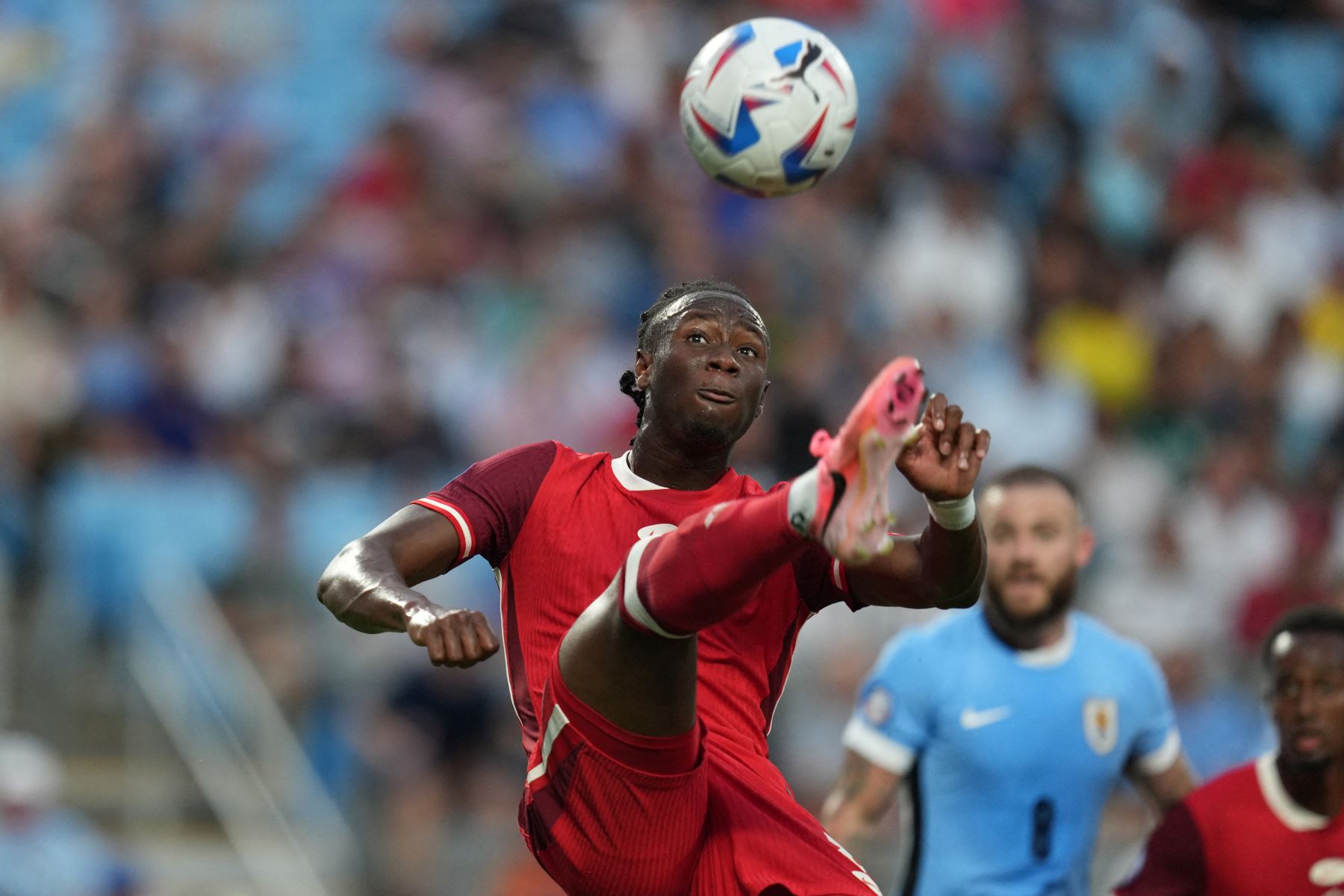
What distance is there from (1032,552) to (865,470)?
6.69 feet

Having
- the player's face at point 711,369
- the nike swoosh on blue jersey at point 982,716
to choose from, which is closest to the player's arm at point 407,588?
the player's face at point 711,369

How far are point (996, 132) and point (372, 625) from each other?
913 cm

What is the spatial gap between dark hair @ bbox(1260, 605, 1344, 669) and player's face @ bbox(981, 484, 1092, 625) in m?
0.68

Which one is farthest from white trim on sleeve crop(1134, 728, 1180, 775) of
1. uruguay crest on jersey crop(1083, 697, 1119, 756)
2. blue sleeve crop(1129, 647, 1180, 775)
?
uruguay crest on jersey crop(1083, 697, 1119, 756)

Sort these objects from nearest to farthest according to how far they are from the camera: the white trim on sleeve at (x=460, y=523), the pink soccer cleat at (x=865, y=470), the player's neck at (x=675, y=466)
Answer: the pink soccer cleat at (x=865, y=470)
the white trim on sleeve at (x=460, y=523)
the player's neck at (x=675, y=466)

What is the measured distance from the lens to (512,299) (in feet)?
36.6

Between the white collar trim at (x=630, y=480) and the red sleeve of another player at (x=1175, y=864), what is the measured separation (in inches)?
65.3

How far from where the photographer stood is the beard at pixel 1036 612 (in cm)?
582

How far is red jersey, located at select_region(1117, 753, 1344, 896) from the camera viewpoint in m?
5.10

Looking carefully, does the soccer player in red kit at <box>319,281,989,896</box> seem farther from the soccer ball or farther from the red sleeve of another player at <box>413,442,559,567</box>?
the soccer ball

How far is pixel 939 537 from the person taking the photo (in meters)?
4.36

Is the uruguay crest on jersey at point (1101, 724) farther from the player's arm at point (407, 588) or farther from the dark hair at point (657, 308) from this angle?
the player's arm at point (407, 588)

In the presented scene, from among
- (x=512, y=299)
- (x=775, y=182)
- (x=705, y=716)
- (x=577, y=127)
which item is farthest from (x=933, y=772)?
(x=577, y=127)

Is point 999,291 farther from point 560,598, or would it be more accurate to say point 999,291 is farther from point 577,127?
point 560,598
